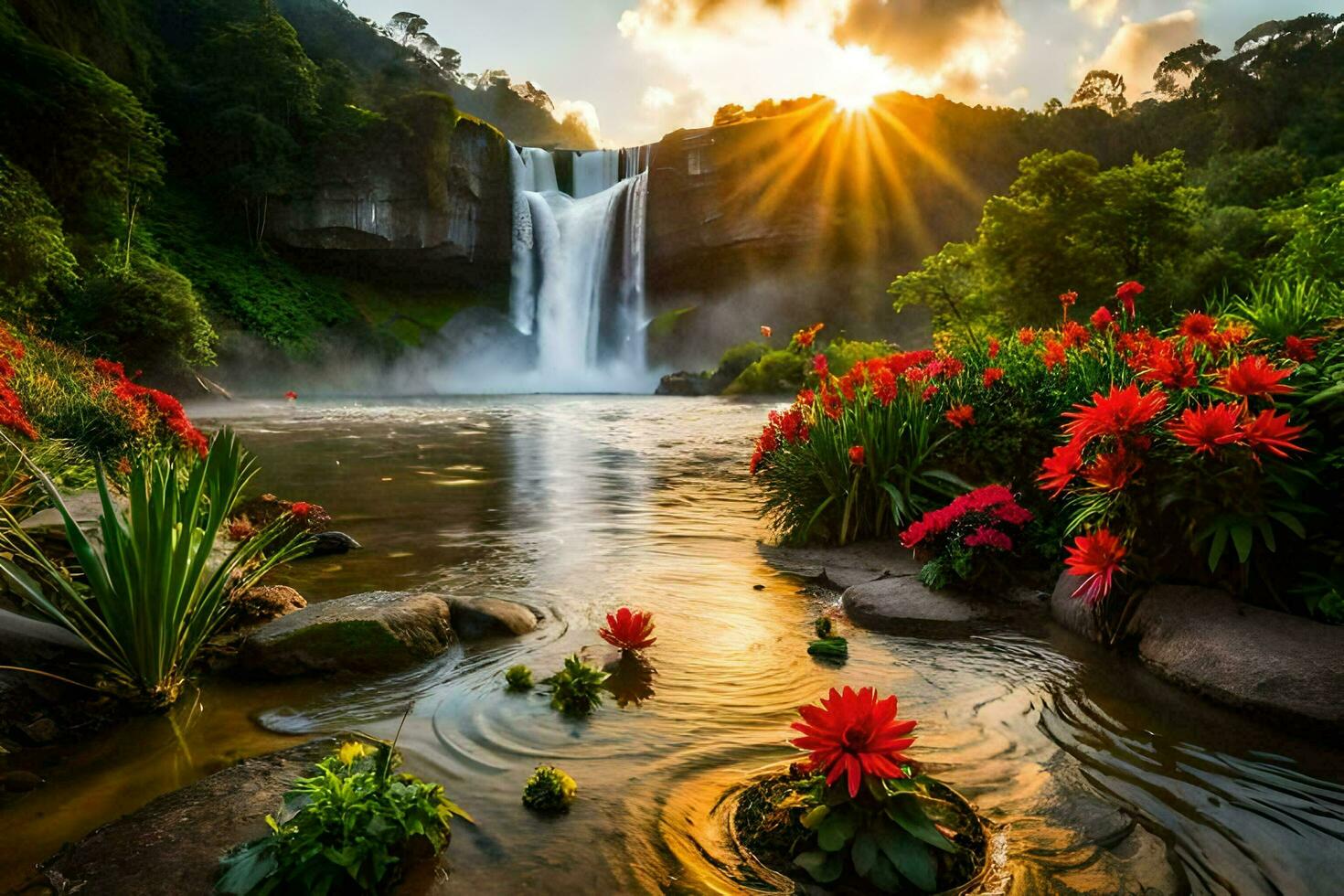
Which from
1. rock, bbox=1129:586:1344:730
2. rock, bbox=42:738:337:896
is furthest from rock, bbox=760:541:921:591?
rock, bbox=42:738:337:896

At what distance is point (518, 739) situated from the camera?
3035 mm

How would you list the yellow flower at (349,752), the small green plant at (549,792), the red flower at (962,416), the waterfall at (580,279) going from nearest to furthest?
the yellow flower at (349,752), the small green plant at (549,792), the red flower at (962,416), the waterfall at (580,279)

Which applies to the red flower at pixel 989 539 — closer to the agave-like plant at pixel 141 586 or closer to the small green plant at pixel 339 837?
the small green plant at pixel 339 837

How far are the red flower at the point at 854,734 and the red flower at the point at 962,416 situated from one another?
414cm

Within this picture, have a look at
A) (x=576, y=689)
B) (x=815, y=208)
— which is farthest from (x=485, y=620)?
(x=815, y=208)

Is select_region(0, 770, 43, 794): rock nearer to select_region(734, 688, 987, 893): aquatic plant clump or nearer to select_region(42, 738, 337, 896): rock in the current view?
select_region(42, 738, 337, 896): rock

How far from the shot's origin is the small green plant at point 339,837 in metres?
1.94

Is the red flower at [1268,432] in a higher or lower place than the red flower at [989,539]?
higher

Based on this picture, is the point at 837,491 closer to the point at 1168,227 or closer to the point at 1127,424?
the point at 1127,424

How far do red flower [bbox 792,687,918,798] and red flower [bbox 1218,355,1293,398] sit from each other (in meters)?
2.40

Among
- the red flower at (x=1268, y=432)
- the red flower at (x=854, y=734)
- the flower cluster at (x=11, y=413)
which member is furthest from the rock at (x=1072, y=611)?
the flower cluster at (x=11, y=413)

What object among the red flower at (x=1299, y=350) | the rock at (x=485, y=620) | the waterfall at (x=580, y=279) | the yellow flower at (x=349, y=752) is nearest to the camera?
the yellow flower at (x=349, y=752)

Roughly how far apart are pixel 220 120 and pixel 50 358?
32782 mm

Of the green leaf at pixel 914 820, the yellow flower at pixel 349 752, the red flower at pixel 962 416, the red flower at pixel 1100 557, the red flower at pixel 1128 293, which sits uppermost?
the red flower at pixel 1128 293
